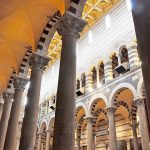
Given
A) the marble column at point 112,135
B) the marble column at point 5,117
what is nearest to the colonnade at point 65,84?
the marble column at point 5,117

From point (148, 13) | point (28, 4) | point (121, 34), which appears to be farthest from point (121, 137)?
point (148, 13)

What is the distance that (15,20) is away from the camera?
8.59 m

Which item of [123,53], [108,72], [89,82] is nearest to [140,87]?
[108,72]

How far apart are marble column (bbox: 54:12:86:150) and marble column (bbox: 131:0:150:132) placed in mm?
2308

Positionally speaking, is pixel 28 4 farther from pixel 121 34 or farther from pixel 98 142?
pixel 98 142

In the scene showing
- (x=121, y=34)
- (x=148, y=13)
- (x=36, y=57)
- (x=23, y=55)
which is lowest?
(x=148, y=13)

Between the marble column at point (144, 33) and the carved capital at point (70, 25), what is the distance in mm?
3077

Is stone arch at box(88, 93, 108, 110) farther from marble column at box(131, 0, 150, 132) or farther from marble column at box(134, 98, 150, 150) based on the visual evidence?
marble column at box(131, 0, 150, 132)

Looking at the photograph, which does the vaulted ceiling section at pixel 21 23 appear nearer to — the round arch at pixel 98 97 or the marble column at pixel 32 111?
the marble column at pixel 32 111

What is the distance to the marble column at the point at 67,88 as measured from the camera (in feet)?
14.5

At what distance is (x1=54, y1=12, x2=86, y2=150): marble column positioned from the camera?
14.5ft

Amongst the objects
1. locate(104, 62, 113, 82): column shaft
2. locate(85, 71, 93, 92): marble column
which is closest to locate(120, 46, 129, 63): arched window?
locate(104, 62, 113, 82): column shaft

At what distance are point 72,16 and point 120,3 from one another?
915 cm

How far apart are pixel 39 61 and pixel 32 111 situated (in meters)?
1.91
